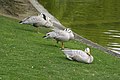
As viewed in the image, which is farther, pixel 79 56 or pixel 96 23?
pixel 96 23

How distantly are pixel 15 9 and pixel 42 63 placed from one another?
13474 millimetres

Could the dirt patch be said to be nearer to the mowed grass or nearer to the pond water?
the pond water

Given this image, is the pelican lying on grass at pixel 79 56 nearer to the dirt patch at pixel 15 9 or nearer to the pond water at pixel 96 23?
the pond water at pixel 96 23

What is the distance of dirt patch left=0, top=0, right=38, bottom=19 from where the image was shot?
2336 centimetres

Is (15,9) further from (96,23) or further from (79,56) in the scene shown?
(79,56)

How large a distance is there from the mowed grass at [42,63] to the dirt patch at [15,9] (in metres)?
7.32

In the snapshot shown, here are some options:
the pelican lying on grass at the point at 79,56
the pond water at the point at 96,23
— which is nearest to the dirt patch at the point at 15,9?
the pond water at the point at 96,23

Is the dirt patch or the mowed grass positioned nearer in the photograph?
the mowed grass

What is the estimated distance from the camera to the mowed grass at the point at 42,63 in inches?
392

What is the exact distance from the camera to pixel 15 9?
24391 mm

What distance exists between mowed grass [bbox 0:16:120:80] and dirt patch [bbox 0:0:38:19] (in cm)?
732

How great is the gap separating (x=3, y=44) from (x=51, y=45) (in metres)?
2.16

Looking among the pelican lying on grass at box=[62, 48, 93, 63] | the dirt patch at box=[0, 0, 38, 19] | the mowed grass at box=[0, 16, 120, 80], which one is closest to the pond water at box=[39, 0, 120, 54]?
the dirt patch at box=[0, 0, 38, 19]

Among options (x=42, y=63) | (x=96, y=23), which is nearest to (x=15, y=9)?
(x=96, y=23)
